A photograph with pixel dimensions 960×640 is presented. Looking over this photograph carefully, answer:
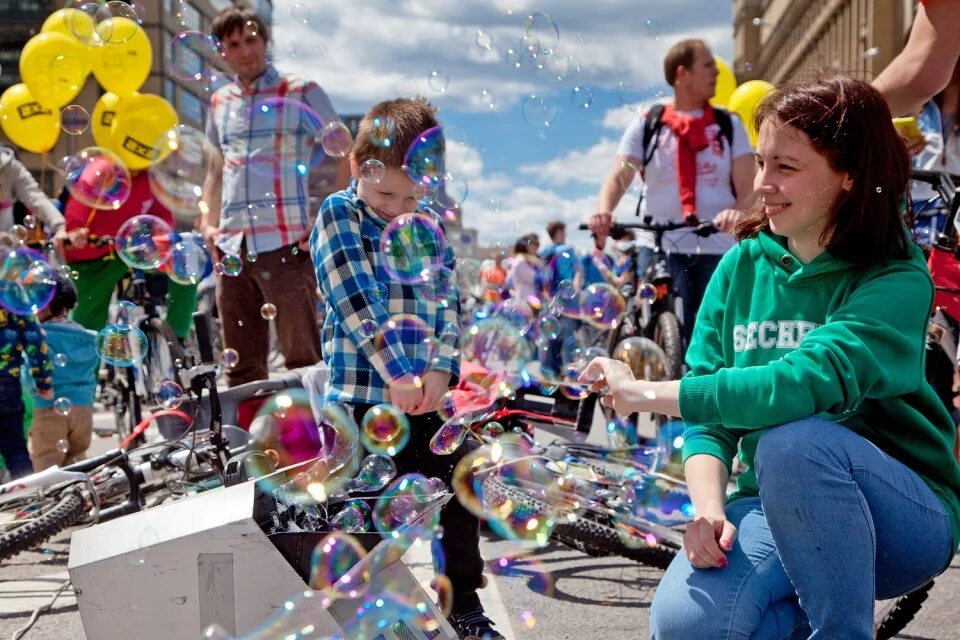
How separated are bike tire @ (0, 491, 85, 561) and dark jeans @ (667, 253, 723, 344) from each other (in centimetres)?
228

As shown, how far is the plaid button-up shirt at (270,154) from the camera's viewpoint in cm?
398

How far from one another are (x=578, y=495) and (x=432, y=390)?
36.8 inches

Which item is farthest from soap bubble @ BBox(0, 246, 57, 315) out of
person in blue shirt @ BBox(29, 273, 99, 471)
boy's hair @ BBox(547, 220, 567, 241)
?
boy's hair @ BBox(547, 220, 567, 241)

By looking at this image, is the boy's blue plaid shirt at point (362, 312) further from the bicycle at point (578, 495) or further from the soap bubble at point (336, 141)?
the soap bubble at point (336, 141)

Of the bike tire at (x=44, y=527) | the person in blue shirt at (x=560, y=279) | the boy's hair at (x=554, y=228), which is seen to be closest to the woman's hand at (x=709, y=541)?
the bike tire at (x=44, y=527)

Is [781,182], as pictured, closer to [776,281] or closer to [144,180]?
[776,281]

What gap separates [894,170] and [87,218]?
4127 mm

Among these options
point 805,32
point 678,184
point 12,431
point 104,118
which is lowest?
point 12,431

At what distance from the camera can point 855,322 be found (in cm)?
169

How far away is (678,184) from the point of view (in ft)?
14.0

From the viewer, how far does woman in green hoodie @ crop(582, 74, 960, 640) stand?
1.61 meters

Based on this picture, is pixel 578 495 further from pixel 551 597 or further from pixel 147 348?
pixel 147 348

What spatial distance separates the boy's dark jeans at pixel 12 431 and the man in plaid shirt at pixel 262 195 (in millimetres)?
849

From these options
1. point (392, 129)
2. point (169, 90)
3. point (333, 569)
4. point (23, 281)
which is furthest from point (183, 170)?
point (169, 90)
